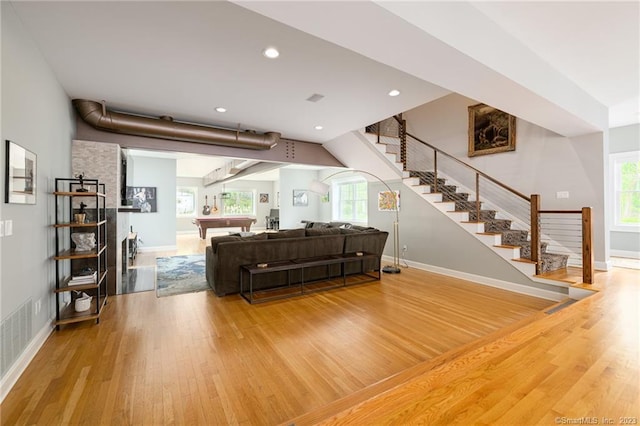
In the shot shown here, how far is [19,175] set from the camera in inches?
86.1

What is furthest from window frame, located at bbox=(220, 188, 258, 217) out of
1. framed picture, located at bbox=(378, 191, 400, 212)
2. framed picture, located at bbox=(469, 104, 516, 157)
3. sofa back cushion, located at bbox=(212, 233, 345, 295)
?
framed picture, located at bbox=(469, 104, 516, 157)

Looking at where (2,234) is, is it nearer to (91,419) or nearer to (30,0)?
(91,419)

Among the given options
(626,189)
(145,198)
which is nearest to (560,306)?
(626,189)

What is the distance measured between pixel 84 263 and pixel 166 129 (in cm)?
237

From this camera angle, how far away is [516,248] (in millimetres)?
4484

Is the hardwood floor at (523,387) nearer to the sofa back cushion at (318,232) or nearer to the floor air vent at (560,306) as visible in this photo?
the floor air vent at (560,306)

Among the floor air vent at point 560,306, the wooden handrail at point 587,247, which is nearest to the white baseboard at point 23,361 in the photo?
the floor air vent at point 560,306

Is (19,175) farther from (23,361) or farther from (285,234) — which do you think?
(285,234)

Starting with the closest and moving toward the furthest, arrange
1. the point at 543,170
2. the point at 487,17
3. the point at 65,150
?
1. the point at 487,17
2. the point at 65,150
3. the point at 543,170

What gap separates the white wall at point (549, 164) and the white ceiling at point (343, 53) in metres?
0.55

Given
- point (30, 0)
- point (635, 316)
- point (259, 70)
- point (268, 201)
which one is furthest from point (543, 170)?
point (268, 201)

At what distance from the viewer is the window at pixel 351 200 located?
984 centimetres

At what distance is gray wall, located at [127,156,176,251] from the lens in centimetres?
795

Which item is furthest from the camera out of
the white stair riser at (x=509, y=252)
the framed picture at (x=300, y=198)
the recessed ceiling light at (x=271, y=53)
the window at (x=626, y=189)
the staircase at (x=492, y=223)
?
the framed picture at (x=300, y=198)
